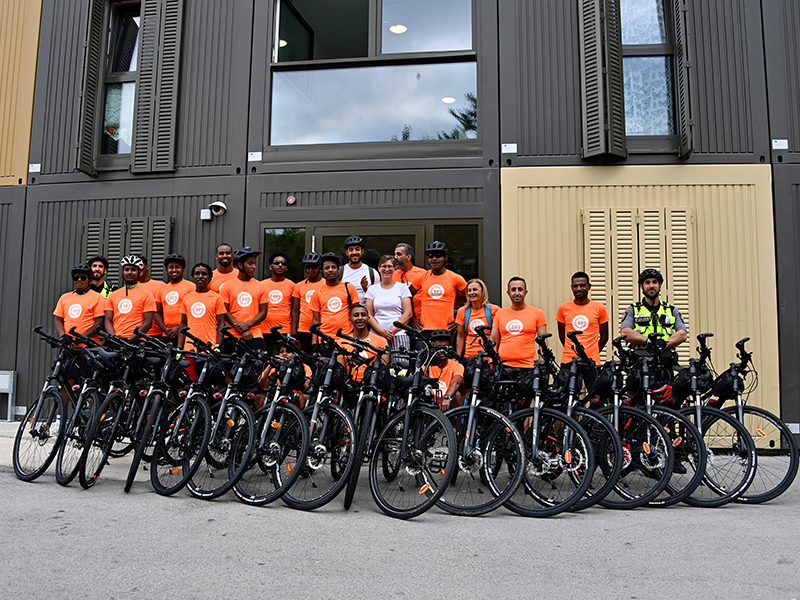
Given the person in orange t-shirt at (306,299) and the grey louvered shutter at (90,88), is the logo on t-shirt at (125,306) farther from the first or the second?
the grey louvered shutter at (90,88)

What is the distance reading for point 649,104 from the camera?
8578mm

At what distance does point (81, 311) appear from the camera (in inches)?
300

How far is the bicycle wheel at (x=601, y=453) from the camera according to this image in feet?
15.7

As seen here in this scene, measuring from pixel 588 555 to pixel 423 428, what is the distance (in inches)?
59.9

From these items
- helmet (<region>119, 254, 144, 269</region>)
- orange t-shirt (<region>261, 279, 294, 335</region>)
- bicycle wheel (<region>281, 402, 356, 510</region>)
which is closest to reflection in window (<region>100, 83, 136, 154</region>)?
helmet (<region>119, 254, 144, 269</region>)

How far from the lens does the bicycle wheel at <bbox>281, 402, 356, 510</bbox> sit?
484cm

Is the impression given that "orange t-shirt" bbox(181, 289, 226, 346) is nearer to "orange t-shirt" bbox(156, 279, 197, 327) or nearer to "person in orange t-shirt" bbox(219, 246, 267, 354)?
"person in orange t-shirt" bbox(219, 246, 267, 354)

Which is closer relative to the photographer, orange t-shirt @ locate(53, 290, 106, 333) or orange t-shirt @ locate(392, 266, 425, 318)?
orange t-shirt @ locate(392, 266, 425, 318)

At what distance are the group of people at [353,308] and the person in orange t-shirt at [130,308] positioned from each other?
0.01 m

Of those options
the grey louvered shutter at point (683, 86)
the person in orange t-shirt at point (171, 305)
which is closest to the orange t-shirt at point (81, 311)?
the person in orange t-shirt at point (171, 305)

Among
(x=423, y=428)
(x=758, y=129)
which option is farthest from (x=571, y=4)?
(x=423, y=428)

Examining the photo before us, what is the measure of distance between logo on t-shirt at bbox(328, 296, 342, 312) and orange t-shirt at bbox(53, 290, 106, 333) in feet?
9.34

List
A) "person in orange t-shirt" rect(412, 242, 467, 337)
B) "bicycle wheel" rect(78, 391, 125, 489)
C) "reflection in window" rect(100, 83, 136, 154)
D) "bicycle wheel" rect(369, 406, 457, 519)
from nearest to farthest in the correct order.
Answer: "bicycle wheel" rect(369, 406, 457, 519), "bicycle wheel" rect(78, 391, 125, 489), "person in orange t-shirt" rect(412, 242, 467, 337), "reflection in window" rect(100, 83, 136, 154)

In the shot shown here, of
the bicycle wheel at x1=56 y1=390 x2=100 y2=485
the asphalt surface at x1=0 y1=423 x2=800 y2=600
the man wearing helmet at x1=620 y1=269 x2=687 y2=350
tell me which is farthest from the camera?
the man wearing helmet at x1=620 y1=269 x2=687 y2=350
